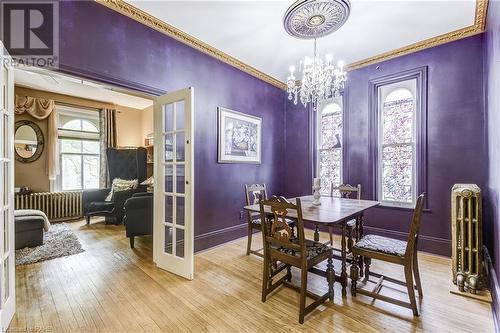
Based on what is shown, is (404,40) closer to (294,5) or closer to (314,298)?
(294,5)

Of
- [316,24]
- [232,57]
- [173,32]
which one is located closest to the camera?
[316,24]

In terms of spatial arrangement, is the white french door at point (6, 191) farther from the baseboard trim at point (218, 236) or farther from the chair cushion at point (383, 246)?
the chair cushion at point (383, 246)

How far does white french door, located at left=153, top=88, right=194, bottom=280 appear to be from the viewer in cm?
245

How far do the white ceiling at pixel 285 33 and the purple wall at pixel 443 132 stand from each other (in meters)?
0.30

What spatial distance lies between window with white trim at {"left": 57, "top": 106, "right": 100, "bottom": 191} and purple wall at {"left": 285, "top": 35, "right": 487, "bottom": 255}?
608 cm

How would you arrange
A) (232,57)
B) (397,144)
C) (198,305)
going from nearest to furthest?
(198,305) < (397,144) < (232,57)

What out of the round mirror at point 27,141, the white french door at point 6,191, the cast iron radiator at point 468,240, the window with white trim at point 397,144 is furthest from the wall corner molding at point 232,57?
the round mirror at point 27,141

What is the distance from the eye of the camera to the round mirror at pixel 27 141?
15.7 ft

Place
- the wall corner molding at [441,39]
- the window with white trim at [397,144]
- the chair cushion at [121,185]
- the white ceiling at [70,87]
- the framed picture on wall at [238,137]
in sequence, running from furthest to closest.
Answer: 1. the chair cushion at [121,185]
2. the white ceiling at [70,87]
3. the framed picture on wall at [238,137]
4. the window with white trim at [397,144]
5. the wall corner molding at [441,39]

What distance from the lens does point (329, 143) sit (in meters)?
4.29

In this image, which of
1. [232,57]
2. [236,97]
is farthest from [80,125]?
[232,57]

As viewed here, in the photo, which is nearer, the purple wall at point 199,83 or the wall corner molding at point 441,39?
the purple wall at point 199,83

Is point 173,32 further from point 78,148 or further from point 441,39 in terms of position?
point 78,148

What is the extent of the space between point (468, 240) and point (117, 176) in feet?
19.7
